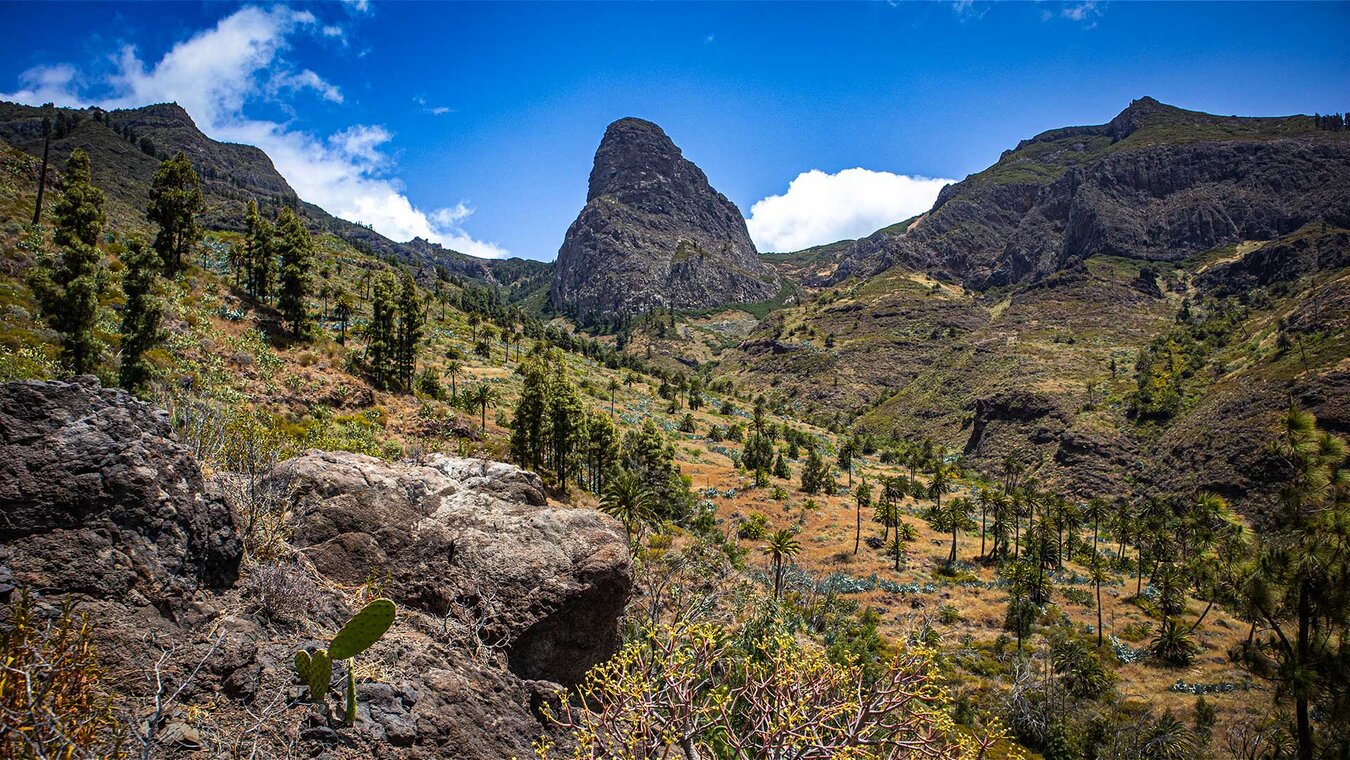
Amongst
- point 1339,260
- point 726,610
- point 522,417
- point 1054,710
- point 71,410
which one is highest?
point 1339,260

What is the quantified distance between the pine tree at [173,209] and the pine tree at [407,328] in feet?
59.0

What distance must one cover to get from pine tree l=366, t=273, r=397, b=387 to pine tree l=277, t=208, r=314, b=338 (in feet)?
18.4

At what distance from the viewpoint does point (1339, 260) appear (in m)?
147

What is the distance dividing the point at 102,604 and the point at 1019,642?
6110 centimetres

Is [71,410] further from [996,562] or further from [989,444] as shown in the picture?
[989,444]

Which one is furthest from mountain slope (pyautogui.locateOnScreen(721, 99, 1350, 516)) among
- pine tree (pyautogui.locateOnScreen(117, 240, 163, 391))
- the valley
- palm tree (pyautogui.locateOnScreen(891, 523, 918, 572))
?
pine tree (pyautogui.locateOnScreen(117, 240, 163, 391))

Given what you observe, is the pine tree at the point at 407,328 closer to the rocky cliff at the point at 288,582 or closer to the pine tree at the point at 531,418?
the pine tree at the point at 531,418

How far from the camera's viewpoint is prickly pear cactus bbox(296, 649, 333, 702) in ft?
21.9

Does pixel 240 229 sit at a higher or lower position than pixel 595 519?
higher

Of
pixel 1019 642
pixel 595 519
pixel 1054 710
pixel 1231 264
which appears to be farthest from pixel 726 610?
pixel 1231 264

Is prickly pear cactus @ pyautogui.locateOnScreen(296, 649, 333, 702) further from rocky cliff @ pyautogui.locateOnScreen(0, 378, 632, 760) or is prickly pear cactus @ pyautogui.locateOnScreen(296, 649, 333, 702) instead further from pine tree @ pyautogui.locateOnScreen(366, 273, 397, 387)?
pine tree @ pyautogui.locateOnScreen(366, 273, 397, 387)

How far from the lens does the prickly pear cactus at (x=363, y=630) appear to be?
22.6 ft

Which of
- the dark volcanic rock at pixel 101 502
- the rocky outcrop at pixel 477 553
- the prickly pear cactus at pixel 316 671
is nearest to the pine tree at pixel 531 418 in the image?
the rocky outcrop at pixel 477 553

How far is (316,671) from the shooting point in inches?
265
